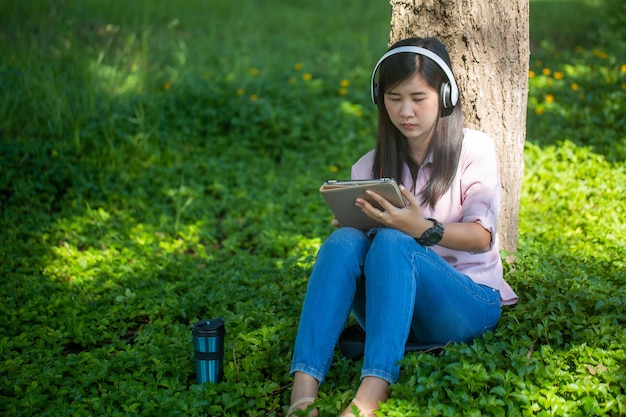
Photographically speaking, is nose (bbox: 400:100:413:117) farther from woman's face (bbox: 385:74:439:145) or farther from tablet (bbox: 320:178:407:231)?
tablet (bbox: 320:178:407:231)

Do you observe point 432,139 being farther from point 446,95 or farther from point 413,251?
point 413,251

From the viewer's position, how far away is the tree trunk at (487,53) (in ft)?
11.6

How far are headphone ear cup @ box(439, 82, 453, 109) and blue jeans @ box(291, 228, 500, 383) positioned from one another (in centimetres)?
58

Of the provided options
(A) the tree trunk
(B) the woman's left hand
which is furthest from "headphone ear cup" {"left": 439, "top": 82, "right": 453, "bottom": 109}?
(A) the tree trunk

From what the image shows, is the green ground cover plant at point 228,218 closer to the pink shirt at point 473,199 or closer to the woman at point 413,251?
the woman at point 413,251

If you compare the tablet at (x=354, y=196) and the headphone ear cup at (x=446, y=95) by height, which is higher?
the headphone ear cup at (x=446, y=95)

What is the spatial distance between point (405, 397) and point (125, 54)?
19.2ft

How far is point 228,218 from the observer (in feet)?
17.4

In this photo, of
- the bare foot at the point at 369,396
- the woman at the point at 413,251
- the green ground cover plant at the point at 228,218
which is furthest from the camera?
the green ground cover plant at the point at 228,218

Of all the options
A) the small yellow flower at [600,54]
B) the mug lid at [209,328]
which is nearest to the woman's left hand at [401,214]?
the mug lid at [209,328]

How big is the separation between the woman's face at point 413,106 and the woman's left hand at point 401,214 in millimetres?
329

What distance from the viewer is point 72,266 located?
4.55m

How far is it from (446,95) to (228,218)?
A: 8.68 ft

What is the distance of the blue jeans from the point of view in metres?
2.68
